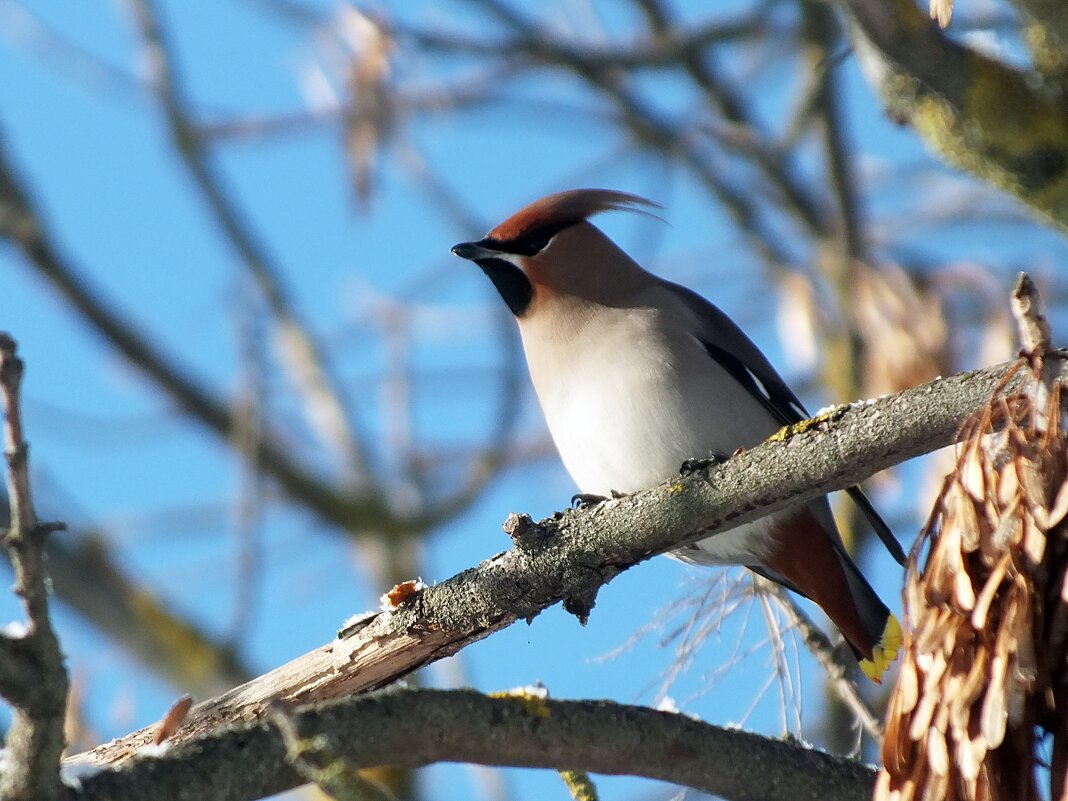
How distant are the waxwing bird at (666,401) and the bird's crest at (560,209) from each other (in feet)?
0.42

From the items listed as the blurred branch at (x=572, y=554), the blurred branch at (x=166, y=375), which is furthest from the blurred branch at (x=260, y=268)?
the blurred branch at (x=572, y=554)

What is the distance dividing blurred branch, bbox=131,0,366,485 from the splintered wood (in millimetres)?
5847

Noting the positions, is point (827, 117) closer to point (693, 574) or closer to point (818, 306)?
point (818, 306)

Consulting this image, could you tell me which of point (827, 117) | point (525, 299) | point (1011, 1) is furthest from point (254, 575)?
point (1011, 1)

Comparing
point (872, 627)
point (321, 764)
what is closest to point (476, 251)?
point (872, 627)

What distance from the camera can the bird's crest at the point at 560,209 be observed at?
5.04 m

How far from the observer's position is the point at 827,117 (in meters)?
7.24

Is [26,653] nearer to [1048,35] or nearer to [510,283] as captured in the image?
[1048,35]

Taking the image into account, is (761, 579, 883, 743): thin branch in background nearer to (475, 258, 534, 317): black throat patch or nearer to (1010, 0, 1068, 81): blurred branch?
(1010, 0, 1068, 81): blurred branch

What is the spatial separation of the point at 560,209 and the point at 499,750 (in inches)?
116

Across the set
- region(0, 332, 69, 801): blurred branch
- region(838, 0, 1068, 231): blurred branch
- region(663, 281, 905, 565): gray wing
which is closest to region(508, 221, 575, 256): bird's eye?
region(663, 281, 905, 565): gray wing

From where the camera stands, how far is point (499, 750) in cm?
238

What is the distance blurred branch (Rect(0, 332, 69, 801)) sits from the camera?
1.89 metres

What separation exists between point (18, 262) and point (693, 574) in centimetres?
418
